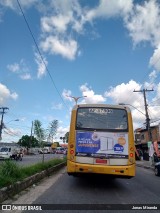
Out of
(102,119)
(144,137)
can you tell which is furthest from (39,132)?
(144,137)

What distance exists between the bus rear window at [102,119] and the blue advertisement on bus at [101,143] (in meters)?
0.29

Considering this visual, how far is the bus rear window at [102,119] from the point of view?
11.7 metres

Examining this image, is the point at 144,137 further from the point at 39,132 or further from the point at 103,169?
the point at 103,169

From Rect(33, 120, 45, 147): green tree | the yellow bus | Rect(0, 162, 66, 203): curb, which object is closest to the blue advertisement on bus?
the yellow bus

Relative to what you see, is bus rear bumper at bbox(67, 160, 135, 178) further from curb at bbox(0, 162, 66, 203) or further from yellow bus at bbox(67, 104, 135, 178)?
curb at bbox(0, 162, 66, 203)

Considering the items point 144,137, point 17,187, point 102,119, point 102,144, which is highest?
point 144,137

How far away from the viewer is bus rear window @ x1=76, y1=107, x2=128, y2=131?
38.3ft

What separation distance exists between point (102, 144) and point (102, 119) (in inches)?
40.7

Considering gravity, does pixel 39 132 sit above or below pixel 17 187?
above

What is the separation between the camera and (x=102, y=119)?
1184cm

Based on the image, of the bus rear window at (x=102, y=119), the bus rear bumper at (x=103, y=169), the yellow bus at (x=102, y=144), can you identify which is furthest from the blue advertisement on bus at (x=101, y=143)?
the bus rear bumper at (x=103, y=169)

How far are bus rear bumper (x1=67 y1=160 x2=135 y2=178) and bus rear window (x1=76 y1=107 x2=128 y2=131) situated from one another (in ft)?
4.86

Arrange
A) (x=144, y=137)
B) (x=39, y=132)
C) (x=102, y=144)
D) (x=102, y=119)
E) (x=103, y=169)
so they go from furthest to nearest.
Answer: (x=144, y=137), (x=39, y=132), (x=102, y=119), (x=102, y=144), (x=103, y=169)

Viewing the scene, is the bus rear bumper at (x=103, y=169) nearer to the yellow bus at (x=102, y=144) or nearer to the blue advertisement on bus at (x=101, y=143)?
the yellow bus at (x=102, y=144)
